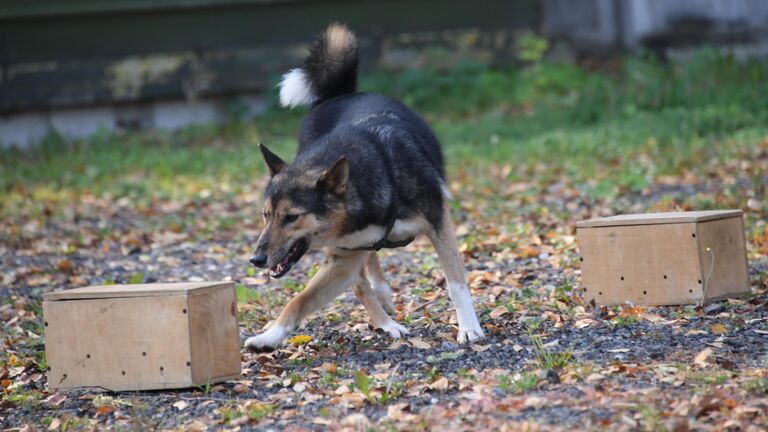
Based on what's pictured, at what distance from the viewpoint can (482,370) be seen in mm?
4535

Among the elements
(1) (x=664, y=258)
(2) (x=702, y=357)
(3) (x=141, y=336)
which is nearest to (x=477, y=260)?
(1) (x=664, y=258)

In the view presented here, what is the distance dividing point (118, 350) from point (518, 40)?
11.8 metres

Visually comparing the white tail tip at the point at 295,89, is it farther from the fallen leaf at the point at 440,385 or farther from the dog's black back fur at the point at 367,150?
the fallen leaf at the point at 440,385

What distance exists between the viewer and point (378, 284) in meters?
5.88

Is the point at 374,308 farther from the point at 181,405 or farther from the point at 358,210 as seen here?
the point at 181,405

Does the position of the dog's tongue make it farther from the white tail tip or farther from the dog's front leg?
the white tail tip

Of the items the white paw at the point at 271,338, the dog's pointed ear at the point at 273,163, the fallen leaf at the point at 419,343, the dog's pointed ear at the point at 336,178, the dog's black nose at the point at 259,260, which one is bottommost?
the fallen leaf at the point at 419,343

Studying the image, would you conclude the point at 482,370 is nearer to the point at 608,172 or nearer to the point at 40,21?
the point at 608,172

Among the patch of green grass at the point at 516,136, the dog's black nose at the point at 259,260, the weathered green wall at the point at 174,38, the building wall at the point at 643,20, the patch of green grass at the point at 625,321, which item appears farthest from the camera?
the weathered green wall at the point at 174,38

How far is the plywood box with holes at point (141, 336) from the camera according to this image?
4.42 m

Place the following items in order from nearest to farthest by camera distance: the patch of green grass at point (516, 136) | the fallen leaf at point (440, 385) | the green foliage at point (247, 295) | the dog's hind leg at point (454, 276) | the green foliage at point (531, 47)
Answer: the fallen leaf at point (440, 385), the dog's hind leg at point (454, 276), the green foliage at point (247, 295), the patch of green grass at point (516, 136), the green foliage at point (531, 47)

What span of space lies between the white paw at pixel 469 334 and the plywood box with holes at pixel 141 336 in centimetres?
118

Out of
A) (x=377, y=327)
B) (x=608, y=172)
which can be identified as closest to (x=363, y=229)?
(x=377, y=327)

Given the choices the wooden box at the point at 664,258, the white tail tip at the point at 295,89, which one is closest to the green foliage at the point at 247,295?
the white tail tip at the point at 295,89
